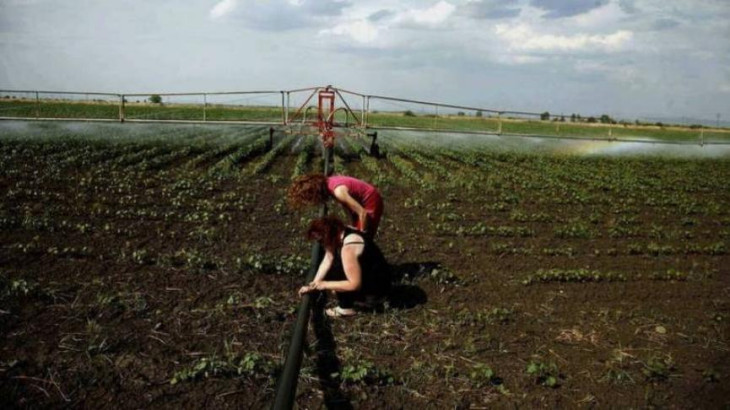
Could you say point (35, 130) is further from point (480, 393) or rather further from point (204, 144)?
point (480, 393)

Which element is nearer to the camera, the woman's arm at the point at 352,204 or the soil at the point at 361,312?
the soil at the point at 361,312

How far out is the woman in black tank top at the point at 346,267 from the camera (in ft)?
16.7

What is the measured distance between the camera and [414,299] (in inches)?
237

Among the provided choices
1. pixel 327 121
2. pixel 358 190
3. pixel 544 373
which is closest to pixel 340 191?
pixel 358 190

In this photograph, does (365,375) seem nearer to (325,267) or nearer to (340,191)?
(325,267)

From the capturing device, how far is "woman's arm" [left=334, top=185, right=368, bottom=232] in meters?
5.77

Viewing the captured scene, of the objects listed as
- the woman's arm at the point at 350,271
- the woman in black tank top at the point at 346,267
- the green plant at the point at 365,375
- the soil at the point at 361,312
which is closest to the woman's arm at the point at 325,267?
the woman in black tank top at the point at 346,267

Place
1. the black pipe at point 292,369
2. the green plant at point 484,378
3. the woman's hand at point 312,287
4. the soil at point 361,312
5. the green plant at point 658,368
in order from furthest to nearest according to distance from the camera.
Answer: the woman's hand at point 312,287
the green plant at point 658,368
the green plant at point 484,378
the soil at point 361,312
the black pipe at point 292,369

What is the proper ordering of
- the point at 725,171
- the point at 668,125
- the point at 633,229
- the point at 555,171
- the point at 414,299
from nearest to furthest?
the point at 414,299 → the point at 633,229 → the point at 555,171 → the point at 725,171 → the point at 668,125

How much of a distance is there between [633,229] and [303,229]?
21.0 feet

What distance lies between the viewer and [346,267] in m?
5.23

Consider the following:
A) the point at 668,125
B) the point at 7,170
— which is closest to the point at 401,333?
the point at 7,170

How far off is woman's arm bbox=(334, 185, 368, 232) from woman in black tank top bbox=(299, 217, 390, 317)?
0.40m

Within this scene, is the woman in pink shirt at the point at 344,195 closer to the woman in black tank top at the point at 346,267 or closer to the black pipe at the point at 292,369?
the woman in black tank top at the point at 346,267
